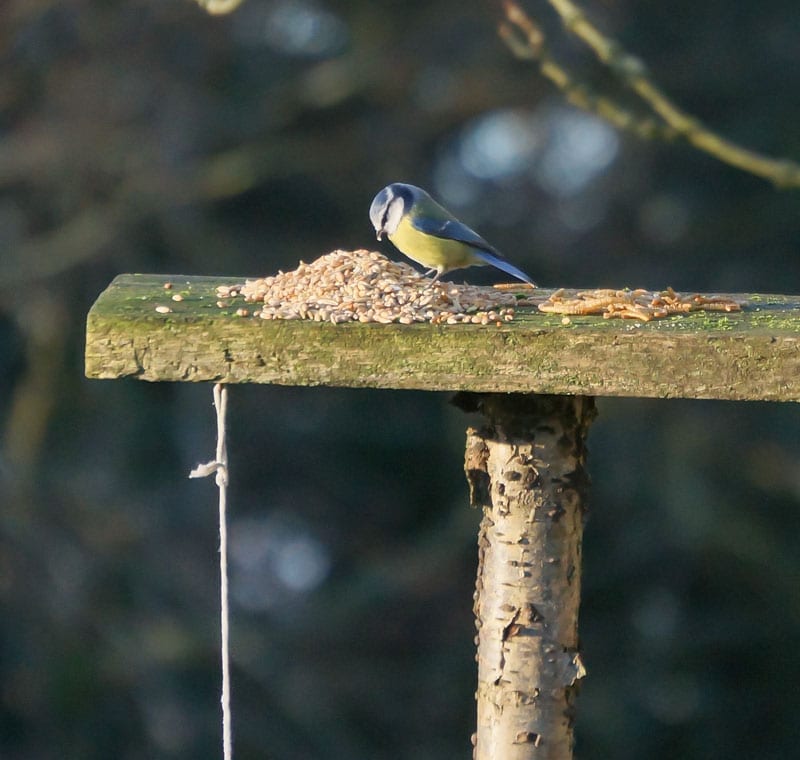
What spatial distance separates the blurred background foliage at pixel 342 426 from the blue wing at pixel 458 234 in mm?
3049

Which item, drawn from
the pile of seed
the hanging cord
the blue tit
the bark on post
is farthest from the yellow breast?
the hanging cord

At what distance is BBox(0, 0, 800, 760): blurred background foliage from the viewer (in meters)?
5.46

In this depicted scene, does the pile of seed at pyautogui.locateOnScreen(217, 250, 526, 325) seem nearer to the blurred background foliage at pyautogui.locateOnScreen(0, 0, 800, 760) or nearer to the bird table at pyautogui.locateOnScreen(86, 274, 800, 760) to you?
the bird table at pyautogui.locateOnScreen(86, 274, 800, 760)

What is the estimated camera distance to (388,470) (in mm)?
6406

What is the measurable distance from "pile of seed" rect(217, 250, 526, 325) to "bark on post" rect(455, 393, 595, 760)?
0.15 meters

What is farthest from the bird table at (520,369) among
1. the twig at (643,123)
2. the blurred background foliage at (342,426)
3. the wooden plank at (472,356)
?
the blurred background foliage at (342,426)

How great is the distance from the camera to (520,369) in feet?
5.48

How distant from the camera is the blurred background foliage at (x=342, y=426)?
5.46 meters

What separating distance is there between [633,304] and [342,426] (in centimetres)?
449

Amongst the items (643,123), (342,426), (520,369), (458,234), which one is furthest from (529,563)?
(342,426)

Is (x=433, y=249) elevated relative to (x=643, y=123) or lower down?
lower down

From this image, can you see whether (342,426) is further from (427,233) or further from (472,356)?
(472,356)

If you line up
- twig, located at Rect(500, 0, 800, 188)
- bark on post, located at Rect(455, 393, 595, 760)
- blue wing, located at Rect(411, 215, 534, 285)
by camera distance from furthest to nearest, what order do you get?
twig, located at Rect(500, 0, 800, 188) < blue wing, located at Rect(411, 215, 534, 285) < bark on post, located at Rect(455, 393, 595, 760)

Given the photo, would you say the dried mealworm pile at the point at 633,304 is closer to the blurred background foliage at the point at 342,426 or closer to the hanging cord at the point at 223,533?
the hanging cord at the point at 223,533
